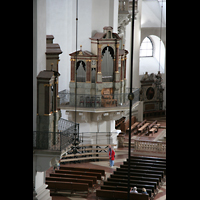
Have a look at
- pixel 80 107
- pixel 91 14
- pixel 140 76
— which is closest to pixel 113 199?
pixel 80 107

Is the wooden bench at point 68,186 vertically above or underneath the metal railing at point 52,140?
underneath

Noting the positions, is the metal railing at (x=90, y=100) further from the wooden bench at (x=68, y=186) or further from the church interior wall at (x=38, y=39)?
the church interior wall at (x=38, y=39)

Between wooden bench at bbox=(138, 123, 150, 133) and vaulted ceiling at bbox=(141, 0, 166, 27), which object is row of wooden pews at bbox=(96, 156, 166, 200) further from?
vaulted ceiling at bbox=(141, 0, 166, 27)

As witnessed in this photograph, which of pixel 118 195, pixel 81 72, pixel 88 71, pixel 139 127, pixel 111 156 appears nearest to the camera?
pixel 118 195

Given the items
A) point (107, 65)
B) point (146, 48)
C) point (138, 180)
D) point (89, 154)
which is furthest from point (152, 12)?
point (138, 180)

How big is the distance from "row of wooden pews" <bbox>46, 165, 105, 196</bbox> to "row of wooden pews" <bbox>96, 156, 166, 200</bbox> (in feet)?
1.78

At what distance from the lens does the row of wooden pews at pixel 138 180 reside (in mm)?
13178

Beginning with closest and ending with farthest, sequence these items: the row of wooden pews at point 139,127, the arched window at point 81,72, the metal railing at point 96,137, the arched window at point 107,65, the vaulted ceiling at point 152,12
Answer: the arched window at point 81,72
the arched window at point 107,65
the metal railing at point 96,137
the row of wooden pews at point 139,127
the vaulted ceiling at point 152,12

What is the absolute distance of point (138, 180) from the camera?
569 inches

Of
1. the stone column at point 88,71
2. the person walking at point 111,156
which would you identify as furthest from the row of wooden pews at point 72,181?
the stone column at point 88,71

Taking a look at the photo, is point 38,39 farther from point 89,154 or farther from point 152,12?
point 152,12

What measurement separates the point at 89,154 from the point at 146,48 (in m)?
12.5

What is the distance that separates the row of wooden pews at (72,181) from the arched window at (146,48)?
590 inches

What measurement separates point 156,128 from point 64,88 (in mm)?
7994
